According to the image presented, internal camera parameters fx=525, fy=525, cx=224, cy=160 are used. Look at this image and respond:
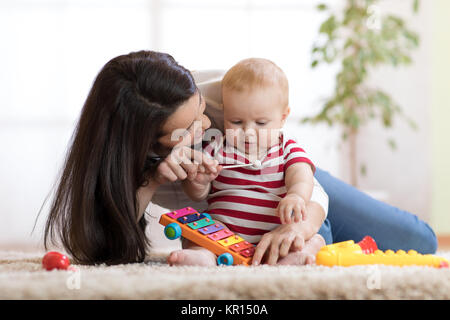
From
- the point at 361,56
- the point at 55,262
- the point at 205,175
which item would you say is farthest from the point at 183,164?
the point at 361,56

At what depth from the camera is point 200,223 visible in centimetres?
106

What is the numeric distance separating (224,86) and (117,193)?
343mm

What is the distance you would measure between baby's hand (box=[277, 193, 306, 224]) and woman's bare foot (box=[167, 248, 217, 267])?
154 mm

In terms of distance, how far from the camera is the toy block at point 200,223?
104 cm

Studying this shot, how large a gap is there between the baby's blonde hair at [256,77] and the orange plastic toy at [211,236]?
297mm

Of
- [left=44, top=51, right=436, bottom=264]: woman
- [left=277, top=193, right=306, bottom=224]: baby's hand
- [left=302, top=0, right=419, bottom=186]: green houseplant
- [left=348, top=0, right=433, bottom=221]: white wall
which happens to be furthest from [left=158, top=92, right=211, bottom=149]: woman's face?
[left=348, top=0, right=433, bottom=221]: white wall

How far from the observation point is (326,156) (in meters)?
3.11

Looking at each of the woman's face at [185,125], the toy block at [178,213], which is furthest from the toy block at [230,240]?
the woman's face at [185,125]

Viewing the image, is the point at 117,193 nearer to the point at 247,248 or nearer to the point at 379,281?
the point at 247,248

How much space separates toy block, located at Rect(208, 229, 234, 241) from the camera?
1.02 meters

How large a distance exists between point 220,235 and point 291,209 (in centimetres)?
16

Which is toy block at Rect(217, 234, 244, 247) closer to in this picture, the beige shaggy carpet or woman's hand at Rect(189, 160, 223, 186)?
woman's hand at Rect(189, 160, 223, 186)

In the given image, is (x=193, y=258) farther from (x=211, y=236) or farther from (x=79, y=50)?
(x=79, y=50)

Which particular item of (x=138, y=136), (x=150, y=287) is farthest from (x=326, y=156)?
(x=150, y=287)
